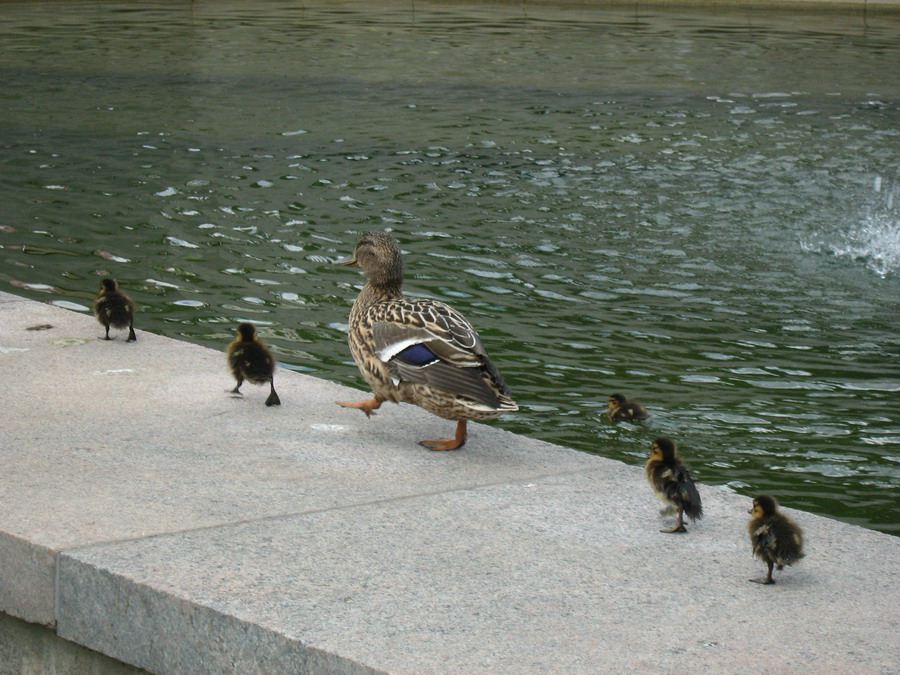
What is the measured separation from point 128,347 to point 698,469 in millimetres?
2989

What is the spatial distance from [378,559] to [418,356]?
1.49 m

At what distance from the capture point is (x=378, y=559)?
436 cm

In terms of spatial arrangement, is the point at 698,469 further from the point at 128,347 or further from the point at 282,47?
the point at 282,47

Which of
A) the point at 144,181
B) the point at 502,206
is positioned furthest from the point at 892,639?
the point at 144,181

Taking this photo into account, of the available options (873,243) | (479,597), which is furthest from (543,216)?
(479,597)

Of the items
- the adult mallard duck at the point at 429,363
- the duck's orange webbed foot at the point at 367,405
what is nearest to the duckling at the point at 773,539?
the adult mallard duck at the point at 429,363

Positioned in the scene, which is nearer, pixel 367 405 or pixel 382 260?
pixel 367 405

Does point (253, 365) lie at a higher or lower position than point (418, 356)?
lower

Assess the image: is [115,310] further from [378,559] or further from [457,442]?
[378,559]

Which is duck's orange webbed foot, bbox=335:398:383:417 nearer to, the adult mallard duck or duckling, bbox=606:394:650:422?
the adult mallard duck

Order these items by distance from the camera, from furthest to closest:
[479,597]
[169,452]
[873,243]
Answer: [873,243], [169,452], [479,597]

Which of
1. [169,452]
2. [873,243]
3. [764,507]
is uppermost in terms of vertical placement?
[764,507]

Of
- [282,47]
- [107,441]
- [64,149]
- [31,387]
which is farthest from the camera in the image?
[282,47]

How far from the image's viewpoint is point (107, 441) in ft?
17.8
